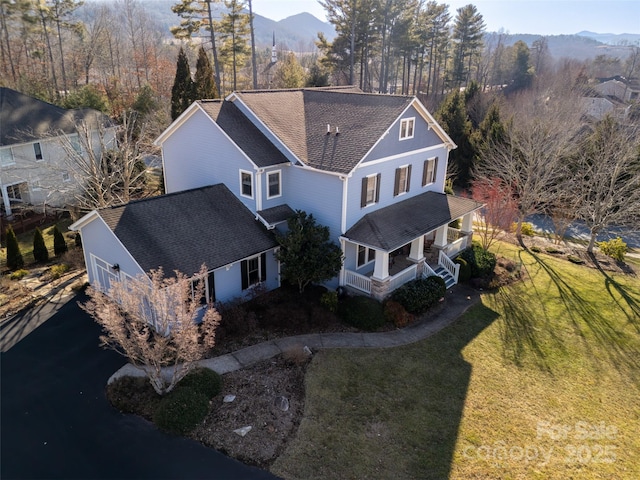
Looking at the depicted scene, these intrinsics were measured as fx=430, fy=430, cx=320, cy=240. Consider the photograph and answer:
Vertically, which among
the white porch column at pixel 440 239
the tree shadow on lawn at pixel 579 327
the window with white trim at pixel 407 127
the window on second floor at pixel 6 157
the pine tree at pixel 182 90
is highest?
the pine tree at pixel 182 90

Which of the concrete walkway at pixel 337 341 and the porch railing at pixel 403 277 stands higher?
the porch railing at pixel 403 277

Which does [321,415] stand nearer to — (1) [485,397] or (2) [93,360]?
(1) [485,397]

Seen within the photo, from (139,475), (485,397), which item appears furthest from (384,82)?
(139,475)

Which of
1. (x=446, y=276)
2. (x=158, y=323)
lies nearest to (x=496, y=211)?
(x=446, y=276)

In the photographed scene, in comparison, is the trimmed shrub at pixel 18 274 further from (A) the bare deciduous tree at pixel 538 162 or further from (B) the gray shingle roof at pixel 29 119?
(A) the bare deciduous tree at pixel 538 162

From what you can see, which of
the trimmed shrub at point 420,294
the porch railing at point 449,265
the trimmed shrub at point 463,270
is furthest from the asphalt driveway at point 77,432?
the trimmed shrub at point 463,270

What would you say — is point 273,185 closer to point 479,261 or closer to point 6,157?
point 479,261
